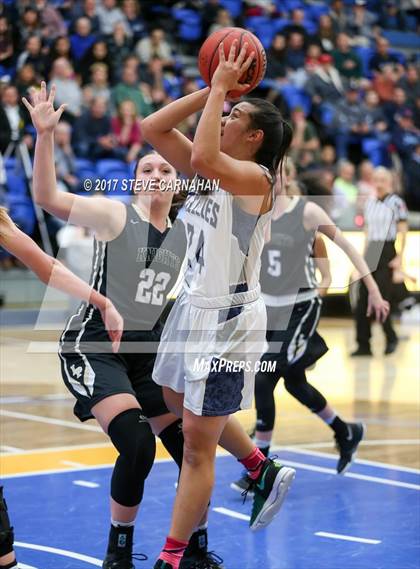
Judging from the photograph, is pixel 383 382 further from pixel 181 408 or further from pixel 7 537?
pixel 7 537

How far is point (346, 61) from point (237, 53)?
16373 millimetres

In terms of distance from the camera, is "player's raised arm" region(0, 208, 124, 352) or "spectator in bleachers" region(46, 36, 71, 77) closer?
"player's raised arm" region(0, 208, 124, 352)

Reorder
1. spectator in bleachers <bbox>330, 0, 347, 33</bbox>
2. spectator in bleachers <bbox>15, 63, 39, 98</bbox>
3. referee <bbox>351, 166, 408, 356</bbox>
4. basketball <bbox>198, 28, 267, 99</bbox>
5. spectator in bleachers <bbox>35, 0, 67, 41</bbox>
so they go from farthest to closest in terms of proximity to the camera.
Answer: spectator in bleachers <bbox>330, 0, 347, 33</bbox> → spectator in bleachers <bbox>35, 0, 67, 41</bbox> → spectator in bleachers <bbox>15, 63, 39, 98</bbox> → referee <bbox>351, 166, 408, 356</bbox> → basketball <bbox>198, 28, 267, 99</bbox>

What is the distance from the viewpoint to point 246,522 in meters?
5.63

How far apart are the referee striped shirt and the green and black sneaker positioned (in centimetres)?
803

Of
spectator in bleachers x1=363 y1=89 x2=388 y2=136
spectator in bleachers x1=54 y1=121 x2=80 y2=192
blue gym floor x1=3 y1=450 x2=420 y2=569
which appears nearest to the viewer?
blue gym floor x1=3 y1=450 x2=420 y2=569

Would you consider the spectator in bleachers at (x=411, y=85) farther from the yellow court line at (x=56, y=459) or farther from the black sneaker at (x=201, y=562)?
the black sneaker at (x=201, y=562)

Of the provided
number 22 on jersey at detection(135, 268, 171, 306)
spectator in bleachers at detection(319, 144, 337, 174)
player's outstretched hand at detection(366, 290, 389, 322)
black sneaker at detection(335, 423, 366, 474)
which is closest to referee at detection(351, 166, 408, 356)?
spectator in bleachers at detection(319, 144, 337, 174)

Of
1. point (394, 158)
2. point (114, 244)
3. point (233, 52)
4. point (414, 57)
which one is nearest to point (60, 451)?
point (114, 244)

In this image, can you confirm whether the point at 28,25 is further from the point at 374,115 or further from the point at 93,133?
the point at 374,115

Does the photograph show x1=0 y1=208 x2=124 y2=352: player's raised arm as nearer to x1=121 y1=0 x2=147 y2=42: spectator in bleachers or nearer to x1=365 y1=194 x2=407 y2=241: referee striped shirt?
x1=365 y1=194 x2=407 y2=241: referee striped shirt

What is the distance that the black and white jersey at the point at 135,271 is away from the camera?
472cm

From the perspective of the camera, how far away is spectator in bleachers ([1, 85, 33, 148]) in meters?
13.5

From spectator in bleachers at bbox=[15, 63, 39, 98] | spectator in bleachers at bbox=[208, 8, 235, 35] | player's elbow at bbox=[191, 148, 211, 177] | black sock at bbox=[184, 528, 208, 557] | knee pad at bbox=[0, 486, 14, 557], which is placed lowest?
spectator in bleachers at bbox=[208, 8, 235, 35]
